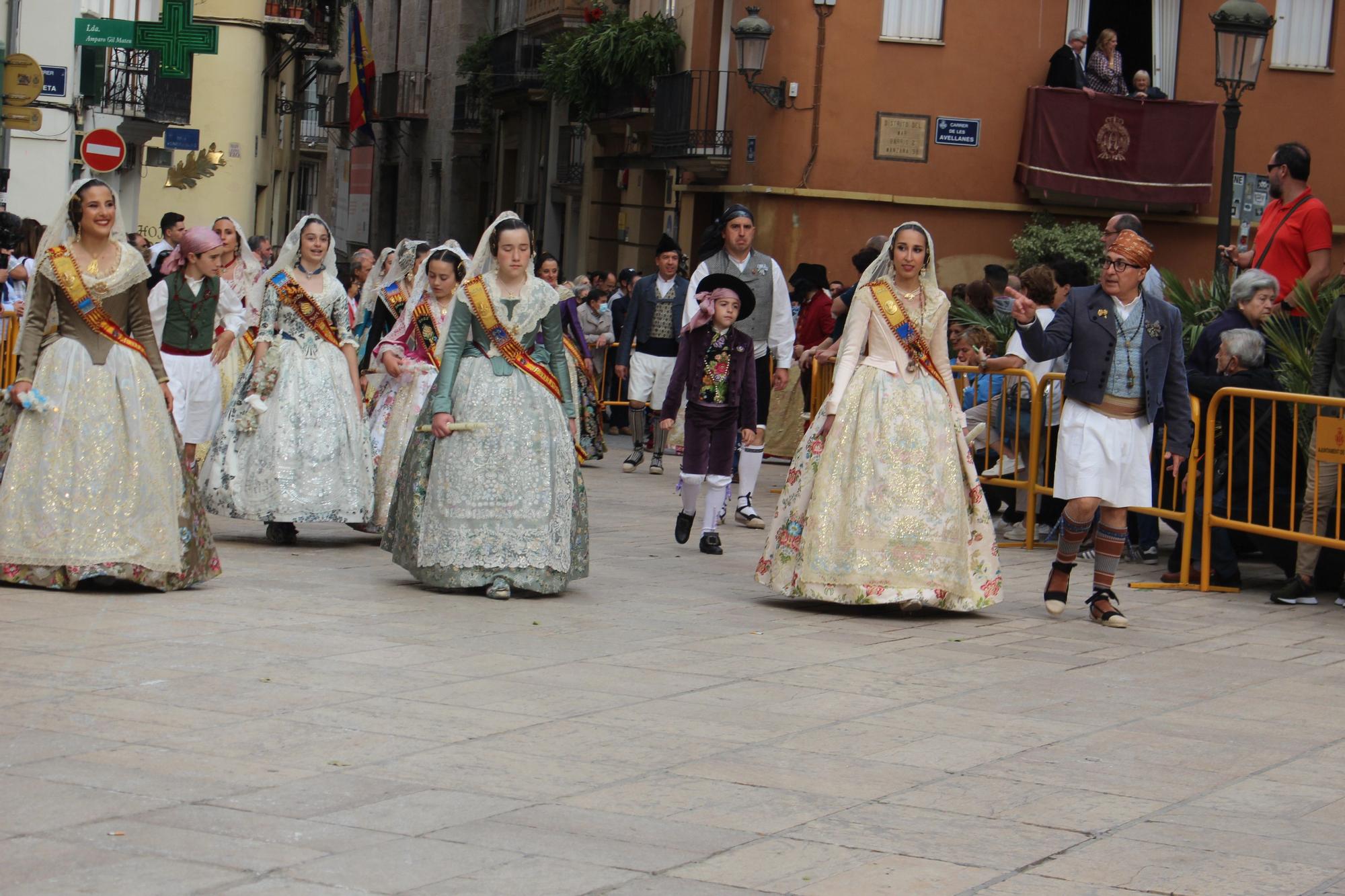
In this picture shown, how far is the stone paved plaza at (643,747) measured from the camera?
197 inches

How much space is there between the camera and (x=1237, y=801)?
19.9ft

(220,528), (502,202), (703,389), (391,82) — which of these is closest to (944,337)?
(703,389)

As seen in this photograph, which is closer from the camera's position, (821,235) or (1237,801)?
(1237,801)

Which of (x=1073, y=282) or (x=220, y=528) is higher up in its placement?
(x=1073, y=282)

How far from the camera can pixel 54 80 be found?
25188mm

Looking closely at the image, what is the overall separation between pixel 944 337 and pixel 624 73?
2171 cm

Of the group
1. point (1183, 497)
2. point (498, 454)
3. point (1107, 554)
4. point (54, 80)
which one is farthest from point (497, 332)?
point (54, 80)

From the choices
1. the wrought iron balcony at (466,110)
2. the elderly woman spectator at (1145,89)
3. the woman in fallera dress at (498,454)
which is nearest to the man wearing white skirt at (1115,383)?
the woman in fallera dress at (498,454)

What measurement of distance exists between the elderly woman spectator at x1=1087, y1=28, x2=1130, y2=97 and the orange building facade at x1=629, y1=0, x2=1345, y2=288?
61 cm

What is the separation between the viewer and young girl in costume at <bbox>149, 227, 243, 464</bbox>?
42.2 ft

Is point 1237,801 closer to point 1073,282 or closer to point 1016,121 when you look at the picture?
point 1073,282

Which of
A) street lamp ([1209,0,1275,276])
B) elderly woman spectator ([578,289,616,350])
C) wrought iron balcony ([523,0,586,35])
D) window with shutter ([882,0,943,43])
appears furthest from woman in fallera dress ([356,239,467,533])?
wrought iron balcony ([523,0,586,35])

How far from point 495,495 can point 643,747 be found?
3.33m

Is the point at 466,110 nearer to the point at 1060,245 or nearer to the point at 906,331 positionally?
the point at 1060,245
